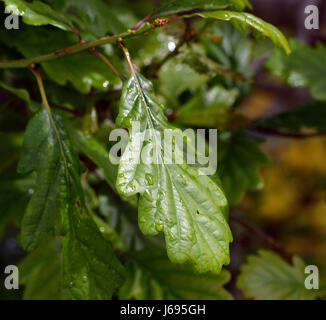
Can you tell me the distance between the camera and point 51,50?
694mm

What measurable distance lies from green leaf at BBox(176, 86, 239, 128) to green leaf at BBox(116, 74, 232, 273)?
0.33 metres

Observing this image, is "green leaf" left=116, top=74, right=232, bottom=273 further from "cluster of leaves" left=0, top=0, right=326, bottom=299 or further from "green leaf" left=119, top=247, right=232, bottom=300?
"green leaf" left=119, top=247, right=232, bottom=300

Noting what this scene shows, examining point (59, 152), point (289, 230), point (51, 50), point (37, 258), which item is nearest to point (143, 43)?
point (51, 50)

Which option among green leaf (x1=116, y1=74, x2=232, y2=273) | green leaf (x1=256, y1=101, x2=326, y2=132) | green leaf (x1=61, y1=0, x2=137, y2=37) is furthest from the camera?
green leaf (x1=256, y1=101, x2=326, y2=132)

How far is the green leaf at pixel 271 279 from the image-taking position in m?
0.86

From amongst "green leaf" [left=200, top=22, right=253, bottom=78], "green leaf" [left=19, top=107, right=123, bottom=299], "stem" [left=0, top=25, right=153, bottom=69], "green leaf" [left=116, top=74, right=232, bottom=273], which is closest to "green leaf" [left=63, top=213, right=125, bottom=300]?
"green leaf" [left=19, top=107, right=123, bottom=299]

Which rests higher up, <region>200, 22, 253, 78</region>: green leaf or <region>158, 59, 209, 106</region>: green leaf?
<region>200, 22, 253, 78</region>: green leaf

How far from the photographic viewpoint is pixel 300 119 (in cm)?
99

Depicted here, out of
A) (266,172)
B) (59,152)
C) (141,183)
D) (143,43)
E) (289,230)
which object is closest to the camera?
(141,183)

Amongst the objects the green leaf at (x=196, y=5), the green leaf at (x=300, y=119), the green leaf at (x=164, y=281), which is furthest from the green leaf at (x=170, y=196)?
the green leaf at (x=300, y=119)

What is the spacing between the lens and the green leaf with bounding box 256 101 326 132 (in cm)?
97

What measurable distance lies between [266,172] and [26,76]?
217 cm
